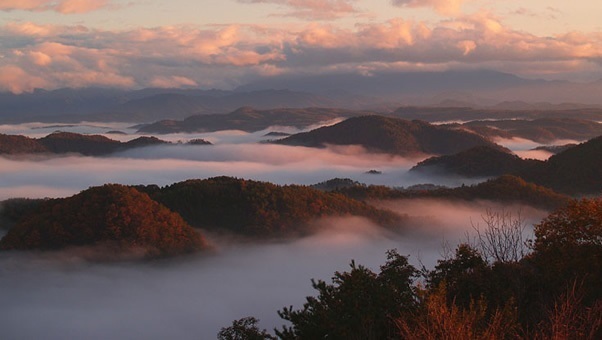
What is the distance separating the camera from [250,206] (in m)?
113

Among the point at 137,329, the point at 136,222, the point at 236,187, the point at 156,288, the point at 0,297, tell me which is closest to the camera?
the point at 137,329

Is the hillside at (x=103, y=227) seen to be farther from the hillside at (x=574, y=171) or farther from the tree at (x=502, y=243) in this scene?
the hillside at (x=574, y=171)

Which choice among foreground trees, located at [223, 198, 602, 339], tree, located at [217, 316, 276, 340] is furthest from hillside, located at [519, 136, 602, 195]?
tree, located at [217, 316, 276, 340]

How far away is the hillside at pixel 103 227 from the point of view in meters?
89.2

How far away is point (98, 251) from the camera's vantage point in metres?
90.4

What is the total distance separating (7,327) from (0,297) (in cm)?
916

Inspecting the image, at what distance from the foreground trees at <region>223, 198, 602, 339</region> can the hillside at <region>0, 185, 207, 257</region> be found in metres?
63.7

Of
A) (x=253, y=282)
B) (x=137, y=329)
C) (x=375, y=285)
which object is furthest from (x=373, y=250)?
(x=375, y=285)

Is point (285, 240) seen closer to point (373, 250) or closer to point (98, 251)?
point (373, 250)

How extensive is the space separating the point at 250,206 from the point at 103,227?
2903 centimetres

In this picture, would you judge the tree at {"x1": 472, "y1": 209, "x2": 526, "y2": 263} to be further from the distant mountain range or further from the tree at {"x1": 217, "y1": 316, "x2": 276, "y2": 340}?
the distant mountain range

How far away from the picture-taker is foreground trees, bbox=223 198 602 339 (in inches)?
1051

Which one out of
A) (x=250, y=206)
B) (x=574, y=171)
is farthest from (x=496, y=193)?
(x=250, y=206)

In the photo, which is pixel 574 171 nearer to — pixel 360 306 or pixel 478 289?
pixel 478 289
